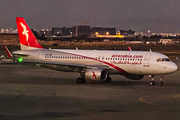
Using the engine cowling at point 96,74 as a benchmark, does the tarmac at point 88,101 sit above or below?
below

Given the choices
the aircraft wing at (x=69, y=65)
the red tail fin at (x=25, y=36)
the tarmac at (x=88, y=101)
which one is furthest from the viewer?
the red tail fin at (x=25, y=36)

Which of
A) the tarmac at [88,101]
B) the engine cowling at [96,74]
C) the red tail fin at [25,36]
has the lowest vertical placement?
the tarmac at [88,101]

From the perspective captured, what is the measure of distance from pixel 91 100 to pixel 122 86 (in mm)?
9031

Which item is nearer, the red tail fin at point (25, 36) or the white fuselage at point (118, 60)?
the white fuselage at point (118, 60)

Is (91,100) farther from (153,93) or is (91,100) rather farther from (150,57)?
(150,57)

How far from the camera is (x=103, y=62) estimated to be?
35938 millimetres

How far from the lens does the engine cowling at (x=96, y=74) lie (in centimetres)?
3331

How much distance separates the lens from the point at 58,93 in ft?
94.0

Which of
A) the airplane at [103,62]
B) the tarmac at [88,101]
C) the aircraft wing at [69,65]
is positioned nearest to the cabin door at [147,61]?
the airplane at [103,62]

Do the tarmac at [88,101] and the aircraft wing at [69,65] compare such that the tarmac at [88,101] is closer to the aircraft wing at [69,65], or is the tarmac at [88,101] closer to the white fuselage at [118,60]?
the white fuselage at [118,60]

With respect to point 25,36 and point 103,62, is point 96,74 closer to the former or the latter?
point 103,62

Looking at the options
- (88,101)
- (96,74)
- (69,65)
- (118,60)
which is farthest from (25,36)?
(88,101)

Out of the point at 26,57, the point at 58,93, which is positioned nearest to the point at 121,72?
the point at 58,93

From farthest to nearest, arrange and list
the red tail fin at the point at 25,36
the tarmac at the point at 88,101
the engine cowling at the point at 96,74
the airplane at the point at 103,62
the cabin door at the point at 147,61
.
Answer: the red tail fin at the point at 25,36 < the cabin door at the point at 147,61 < the airplane at the point at 103,62 < the engine cowling at the point at 96,74 < the tarmac at the point at 88,101
